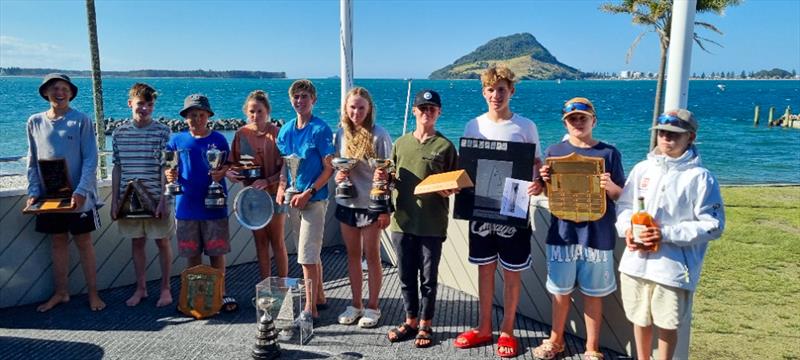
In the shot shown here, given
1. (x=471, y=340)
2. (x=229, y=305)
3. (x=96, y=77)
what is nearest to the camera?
(x=471, y=340)

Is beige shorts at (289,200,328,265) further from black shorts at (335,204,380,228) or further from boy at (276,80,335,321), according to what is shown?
black shorts at (335,204,380,228)

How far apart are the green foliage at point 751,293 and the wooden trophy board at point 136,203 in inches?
184

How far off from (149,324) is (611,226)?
12.3 ft

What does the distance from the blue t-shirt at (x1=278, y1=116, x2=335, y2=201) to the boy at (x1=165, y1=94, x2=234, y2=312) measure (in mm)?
632

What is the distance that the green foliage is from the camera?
4.67 m

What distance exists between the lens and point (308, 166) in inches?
175

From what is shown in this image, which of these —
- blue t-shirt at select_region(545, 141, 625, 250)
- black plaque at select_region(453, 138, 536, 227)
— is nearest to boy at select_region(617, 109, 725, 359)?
blue t-shirt at select_region(545, 141, 625, 250)

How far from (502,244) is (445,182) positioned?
0.75 metres

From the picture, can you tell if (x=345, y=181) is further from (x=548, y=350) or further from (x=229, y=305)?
(x=548, y=350)

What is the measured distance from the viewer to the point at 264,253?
5055 millimetres

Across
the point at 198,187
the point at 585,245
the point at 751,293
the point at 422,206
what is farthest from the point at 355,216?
the point at 751,293

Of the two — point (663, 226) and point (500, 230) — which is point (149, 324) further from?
point (663, 226)

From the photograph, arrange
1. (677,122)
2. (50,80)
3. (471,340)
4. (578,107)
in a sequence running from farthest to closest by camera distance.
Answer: (50,80) < (471,340) < (578,107) < (677,122)

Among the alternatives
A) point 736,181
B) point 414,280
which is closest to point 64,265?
point 414,280
